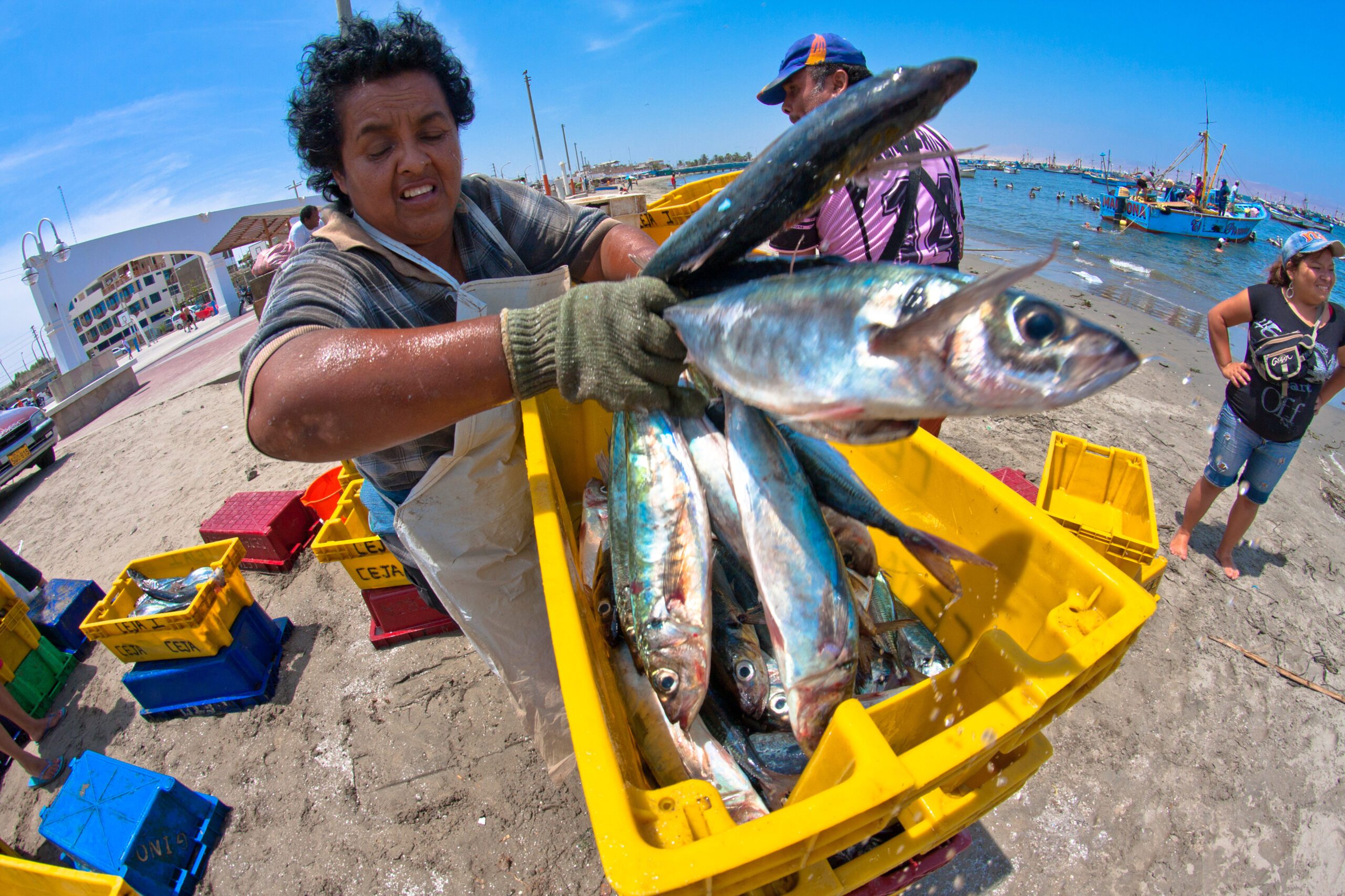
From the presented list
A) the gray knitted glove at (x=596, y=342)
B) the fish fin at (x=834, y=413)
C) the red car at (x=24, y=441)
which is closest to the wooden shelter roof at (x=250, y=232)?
the red car at (x=24, y=441)

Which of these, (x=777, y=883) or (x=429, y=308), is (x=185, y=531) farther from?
(x=777, y=883)

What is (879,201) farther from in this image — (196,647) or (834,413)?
(196,647)

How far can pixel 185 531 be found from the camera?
15.7 feet

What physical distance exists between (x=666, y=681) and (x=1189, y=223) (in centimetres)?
3824

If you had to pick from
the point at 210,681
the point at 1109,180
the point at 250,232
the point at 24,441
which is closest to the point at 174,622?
the point at 210,681

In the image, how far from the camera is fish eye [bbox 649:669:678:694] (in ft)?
4.39

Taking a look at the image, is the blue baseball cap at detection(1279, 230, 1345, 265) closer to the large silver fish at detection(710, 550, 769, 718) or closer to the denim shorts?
the denim shorts

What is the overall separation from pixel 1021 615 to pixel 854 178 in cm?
114

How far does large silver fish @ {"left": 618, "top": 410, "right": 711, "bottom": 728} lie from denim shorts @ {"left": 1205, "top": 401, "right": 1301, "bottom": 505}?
12.8ft

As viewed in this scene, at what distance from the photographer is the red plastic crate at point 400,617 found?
3113 mm

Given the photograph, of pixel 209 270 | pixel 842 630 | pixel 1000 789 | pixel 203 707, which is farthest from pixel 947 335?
pixel 209 270

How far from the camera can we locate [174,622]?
2791mm

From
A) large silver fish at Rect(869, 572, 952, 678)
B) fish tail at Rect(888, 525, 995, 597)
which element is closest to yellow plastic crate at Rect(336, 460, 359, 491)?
large silver fish at Rect(869, 572, 952, 678)

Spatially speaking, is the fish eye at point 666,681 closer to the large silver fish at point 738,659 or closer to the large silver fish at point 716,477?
the large silver fish at point 738,659
